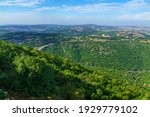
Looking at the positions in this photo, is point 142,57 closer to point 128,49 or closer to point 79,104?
point 128,49

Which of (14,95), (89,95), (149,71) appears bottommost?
(149,71)

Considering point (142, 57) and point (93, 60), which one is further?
point (142, 57)

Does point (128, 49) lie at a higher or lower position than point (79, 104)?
lower

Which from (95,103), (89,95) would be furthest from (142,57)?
(95,103)

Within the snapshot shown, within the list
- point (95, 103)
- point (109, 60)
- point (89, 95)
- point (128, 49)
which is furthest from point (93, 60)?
point (95, 103)

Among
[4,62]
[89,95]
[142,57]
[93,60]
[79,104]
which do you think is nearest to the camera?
[79,104]

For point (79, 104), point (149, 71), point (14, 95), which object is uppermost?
point (79, 104)

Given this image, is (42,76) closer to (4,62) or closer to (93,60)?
(4,62)

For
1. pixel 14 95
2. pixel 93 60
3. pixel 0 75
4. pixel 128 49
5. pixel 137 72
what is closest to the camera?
pixel 14 95

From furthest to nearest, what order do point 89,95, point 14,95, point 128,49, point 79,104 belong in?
point 128,49 < point 89,95 < point 14,95 < point 79,104
